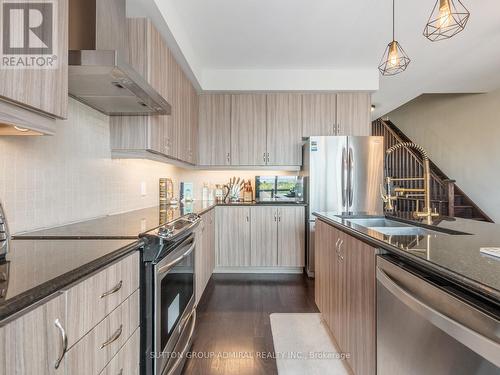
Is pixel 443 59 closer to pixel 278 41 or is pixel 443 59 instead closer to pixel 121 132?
pixel 278 41

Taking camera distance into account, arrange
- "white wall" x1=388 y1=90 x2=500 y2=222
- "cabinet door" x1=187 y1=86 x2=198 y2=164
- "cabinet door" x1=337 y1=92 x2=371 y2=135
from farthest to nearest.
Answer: "white wall" x1=388 y1=90 x2=500 y2=222 → "cabinet door" x1=337 y1=92 x2=371 y2=135 → "cabinet door" x1=187 y1=86 x2=198 y2=164

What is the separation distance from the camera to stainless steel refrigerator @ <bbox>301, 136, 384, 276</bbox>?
3.40 metres

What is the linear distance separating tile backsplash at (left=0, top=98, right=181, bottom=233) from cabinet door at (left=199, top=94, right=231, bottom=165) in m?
1.43

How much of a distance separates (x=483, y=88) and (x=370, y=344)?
199 inches

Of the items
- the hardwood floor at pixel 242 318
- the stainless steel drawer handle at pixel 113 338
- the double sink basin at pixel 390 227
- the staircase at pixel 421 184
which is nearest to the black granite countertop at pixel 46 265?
the stainless steel drawer handle at pixel 113 338

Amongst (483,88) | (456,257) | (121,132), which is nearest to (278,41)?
(121,132)

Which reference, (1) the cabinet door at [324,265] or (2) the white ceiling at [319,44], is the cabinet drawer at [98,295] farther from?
(2) the white ceiling at [319,44]

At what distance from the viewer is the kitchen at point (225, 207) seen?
0.84m

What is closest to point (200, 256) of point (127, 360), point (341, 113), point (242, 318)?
point (242, 318)

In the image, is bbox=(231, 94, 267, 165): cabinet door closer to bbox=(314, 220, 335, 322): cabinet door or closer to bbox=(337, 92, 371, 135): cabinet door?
bbox=(337, 92, 371, 135): cabinet door

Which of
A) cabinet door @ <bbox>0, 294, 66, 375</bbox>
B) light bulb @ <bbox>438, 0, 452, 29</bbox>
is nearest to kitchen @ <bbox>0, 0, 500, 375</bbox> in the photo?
cabinet door @ <bbox>0, 294, 66, 375</bbox>

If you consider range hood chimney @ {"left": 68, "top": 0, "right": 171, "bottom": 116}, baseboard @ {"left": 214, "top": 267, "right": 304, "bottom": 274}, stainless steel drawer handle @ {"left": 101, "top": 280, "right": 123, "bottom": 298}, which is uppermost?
range hood chimney @ {"left": 68, "top": 0, "right": 171, "bottom": 116}

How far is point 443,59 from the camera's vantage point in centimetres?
333

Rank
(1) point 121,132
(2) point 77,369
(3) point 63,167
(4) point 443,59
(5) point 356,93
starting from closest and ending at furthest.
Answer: (2) point 77,369, (3) point 63,167, (1) point 121,132, (4) point 443,59, (5) point 356,93
